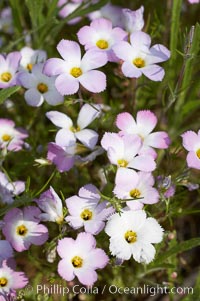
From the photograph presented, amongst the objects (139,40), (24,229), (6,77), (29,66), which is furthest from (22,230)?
(139,40)

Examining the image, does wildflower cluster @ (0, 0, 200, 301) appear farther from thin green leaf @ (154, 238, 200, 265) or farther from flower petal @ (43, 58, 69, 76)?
thin green leaf @ (154, 238, 200, 265)

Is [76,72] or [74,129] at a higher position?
[76,72]

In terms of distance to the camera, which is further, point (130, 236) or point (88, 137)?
point (88, 137)

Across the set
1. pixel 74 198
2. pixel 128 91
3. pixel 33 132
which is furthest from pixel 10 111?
pixel 74 198

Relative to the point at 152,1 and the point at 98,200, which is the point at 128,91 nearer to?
the point at 152,1

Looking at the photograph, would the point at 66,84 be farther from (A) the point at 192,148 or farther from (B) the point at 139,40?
(A) the point at 192,148

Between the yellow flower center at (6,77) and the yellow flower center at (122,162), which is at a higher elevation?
the yellow flower center at (6,77)

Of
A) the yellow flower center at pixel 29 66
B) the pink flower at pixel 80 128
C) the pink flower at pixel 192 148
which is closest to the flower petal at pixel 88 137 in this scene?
the pink flower at pixel 80 128

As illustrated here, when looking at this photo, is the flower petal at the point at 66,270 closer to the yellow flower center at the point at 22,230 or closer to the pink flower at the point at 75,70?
the yellow flower center at the point at 22,230
